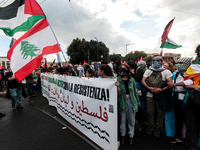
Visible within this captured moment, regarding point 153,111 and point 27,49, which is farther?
point 27,49

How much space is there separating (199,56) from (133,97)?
5.25ft

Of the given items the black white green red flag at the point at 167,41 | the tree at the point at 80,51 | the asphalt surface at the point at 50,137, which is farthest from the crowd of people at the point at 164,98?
the tree at the point at 80,51

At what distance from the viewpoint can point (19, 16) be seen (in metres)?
3.05

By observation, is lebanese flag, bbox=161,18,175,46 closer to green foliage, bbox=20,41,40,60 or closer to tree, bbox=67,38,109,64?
green foliage, bbox=20,41,40,60

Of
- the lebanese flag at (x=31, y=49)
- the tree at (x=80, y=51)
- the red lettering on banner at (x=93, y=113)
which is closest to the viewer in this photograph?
the red lettering on banner at (x=93, y=113)

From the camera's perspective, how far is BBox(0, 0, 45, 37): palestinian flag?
9.93 ft

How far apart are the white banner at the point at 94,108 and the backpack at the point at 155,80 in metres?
1.17

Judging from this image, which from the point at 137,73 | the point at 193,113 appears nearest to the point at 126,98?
the point at 137,73

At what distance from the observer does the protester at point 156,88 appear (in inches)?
100

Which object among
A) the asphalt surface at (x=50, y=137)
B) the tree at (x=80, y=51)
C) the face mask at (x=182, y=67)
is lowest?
the asphalt surface at (x=50, y=137)

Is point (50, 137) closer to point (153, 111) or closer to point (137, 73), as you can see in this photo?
point (153, 111)

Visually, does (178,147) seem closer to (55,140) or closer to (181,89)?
(181,89)

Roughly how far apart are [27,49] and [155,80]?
3.37 meters

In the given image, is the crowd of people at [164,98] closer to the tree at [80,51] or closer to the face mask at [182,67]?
the face mask at [182,67]
